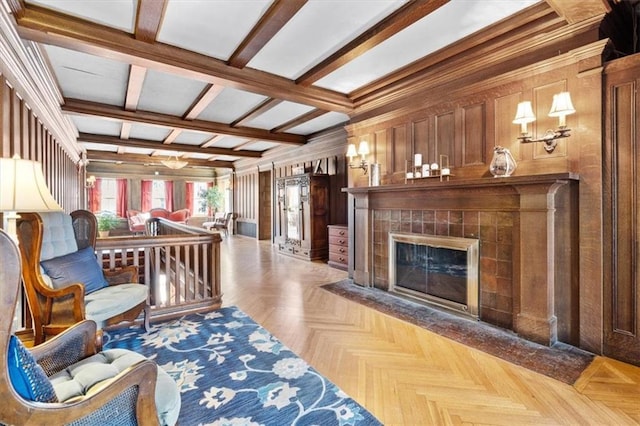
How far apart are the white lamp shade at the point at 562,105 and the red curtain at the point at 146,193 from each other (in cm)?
1350

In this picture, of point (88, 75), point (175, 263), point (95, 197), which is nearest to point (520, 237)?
point (175, 263)

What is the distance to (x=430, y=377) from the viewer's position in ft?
7.45

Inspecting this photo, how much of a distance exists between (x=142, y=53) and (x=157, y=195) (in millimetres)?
11090

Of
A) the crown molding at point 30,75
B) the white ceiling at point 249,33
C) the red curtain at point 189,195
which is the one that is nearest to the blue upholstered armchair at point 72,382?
the crown molding at point 30,75

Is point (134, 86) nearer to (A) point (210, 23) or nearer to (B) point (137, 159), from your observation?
(A) point (210, 23)

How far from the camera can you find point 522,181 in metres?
2.78

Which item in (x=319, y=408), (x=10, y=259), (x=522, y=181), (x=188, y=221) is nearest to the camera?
(x=10, y=259)

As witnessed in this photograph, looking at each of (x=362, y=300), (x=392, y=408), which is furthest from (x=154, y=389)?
(x=362, y=300)

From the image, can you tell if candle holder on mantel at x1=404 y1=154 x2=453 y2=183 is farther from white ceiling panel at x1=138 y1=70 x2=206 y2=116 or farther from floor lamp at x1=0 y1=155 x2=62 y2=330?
floor lamp at x1=0 y1=155 x2=62 y2=330

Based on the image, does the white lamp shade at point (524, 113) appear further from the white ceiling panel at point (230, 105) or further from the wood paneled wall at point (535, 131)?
the white ceiling panel at point (230, 105)

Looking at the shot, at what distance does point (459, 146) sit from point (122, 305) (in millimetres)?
3713

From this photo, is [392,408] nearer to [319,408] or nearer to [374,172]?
[319,408]

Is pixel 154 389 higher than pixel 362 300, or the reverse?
pixel 154 389

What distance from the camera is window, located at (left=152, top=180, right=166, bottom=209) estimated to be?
12.8 metres
